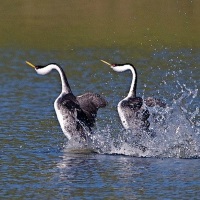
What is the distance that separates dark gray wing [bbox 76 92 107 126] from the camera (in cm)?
1672

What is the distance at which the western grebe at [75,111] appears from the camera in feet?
53.9

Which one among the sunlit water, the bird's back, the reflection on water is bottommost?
the reflection on water

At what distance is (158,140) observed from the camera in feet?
51.5

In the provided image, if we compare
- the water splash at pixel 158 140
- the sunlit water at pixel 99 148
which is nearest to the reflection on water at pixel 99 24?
the sunlit water at pixel 99 148

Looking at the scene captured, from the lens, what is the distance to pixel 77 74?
24.5 metres

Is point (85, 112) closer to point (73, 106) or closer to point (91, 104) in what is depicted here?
point (91, 104)

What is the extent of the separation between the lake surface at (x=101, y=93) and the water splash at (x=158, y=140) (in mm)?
18

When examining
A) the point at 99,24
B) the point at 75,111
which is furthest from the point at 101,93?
the point at 99,24

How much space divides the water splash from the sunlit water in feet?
0.05

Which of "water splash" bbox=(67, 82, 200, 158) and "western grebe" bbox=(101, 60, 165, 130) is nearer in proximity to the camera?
"water splash" bbox=(67, 82, 200, 158)

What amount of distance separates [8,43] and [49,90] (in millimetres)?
8433

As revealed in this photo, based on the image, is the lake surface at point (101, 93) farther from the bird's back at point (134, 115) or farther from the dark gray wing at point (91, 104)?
the dark gray wing at point (91, 104)

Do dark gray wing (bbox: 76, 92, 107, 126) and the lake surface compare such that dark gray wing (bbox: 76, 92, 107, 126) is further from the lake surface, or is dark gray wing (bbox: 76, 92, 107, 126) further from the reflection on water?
the reflection on water

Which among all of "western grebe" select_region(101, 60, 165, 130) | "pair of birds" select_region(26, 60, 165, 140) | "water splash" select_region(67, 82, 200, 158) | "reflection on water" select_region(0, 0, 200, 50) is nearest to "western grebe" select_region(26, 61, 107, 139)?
"pair of birds" select_region(26, 60, 165, 140)
